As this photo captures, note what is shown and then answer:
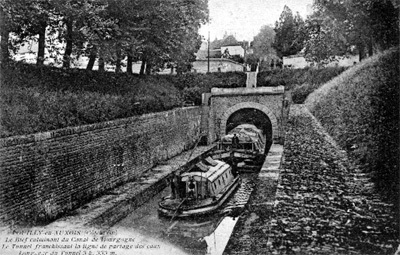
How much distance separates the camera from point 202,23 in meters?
27.4

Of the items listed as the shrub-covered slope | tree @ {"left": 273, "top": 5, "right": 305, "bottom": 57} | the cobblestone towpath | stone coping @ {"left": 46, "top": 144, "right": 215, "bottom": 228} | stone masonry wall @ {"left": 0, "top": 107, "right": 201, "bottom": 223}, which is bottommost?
stone coping @ {"left": 46, "top": 144, "right": 215, "bottom": 228}

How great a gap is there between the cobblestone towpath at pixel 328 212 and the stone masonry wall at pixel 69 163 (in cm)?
695

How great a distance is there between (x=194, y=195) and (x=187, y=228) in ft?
4.99

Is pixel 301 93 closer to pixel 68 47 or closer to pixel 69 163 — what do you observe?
pixel 68 47

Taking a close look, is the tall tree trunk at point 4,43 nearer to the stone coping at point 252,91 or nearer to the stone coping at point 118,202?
the stone coping at point 118,202

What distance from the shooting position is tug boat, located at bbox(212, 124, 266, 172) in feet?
71.1

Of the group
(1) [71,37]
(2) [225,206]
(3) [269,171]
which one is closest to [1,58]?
(1) [71,37]

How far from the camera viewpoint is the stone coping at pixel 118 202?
38.5 ft

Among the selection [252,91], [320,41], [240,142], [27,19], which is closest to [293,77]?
[252,91]

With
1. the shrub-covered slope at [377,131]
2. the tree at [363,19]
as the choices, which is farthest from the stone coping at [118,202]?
the tree at [363,19]

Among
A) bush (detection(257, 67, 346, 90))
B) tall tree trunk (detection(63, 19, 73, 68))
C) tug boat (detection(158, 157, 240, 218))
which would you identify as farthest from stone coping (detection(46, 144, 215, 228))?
bush (detection(257, 67, 346, 90))

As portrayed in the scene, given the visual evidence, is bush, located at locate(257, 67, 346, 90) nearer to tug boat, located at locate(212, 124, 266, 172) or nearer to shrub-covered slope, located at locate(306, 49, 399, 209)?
tug boat, located at locate(212, 124, 266, 172)

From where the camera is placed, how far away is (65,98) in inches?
581

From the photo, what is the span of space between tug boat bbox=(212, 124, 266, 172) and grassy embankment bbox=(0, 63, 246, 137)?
4.16 meters
